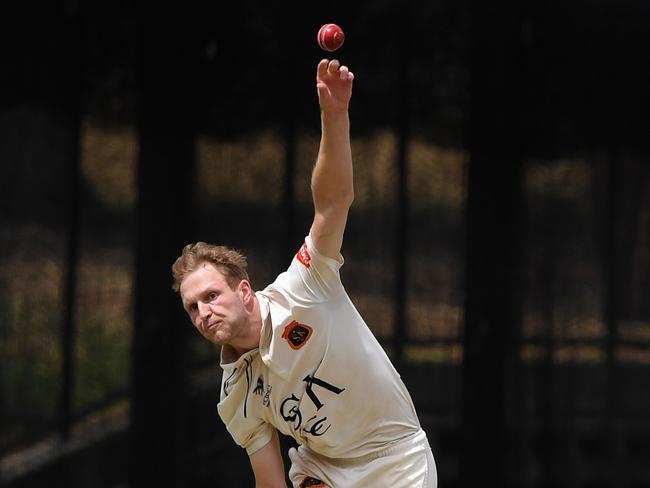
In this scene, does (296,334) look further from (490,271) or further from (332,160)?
(490,271)

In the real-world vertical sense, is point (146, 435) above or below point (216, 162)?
below

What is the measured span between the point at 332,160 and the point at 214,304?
507 mm

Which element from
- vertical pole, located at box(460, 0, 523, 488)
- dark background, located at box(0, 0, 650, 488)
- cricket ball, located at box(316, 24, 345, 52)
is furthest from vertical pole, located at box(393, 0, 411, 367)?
cricket ball, located at box(316, 24, 345, 52)

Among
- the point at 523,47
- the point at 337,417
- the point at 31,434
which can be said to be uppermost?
the point at 523,47

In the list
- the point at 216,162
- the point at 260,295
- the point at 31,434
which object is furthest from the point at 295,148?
the point at 260,295

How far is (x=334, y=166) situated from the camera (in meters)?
3.43

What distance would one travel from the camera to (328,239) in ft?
11.5

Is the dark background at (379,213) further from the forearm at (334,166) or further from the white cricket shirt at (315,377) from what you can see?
the forearm at (334,166)

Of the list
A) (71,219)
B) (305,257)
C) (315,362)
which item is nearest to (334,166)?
(305,257)

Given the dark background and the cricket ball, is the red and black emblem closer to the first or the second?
the cricket ball

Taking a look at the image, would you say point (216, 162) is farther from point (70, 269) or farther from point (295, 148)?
point (70, 269)

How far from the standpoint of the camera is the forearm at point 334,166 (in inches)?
134

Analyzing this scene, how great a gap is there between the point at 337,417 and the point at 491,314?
2.49 metres

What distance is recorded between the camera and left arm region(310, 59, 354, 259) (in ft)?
11.1
